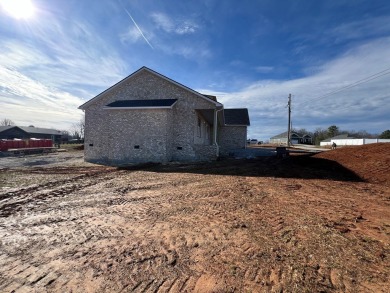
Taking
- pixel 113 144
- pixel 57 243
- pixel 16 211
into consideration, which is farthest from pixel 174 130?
pixel 57 243

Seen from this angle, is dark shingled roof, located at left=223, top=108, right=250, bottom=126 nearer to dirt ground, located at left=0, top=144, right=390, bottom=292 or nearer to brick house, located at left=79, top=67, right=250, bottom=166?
brick house, located at left=79, top=67, right=250, bottom=166

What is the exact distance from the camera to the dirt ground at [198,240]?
284 cm

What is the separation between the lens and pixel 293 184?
855cm

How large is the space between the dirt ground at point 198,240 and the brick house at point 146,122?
888cm

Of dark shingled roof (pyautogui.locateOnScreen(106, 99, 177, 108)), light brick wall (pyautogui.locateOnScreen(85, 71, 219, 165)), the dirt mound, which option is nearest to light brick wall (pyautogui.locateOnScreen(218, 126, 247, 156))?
light brick wall (pyautogui.locateOnScreen(85, 71, 219, 165))

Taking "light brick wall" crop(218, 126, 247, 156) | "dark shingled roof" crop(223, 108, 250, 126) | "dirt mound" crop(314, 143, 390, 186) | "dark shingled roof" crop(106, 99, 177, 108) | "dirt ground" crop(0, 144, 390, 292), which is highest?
"dark shingled roof" crop(223, 108, 250, 126)

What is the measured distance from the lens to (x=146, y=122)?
16469 mm

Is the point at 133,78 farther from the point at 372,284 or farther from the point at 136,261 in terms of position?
the point at 372,284

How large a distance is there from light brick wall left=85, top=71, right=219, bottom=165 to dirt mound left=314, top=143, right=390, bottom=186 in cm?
847

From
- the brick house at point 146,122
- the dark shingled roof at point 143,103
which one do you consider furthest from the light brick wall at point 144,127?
the dark shingled roof at point 143,103

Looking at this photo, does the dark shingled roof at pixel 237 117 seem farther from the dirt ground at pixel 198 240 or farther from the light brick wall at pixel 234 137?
the dirt ground at pixel 198 240

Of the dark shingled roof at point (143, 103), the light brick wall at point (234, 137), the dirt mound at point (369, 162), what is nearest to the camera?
the dirt mound at point (369, 162)

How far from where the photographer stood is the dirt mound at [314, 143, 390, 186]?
947cm

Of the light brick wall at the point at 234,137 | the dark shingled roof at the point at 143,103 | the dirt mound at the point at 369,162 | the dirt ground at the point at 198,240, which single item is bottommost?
the dirt ground at the point at 198,240
